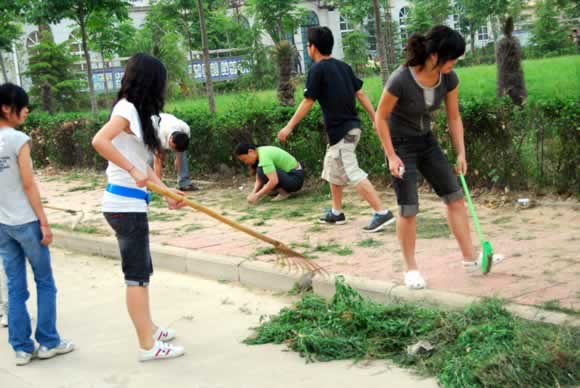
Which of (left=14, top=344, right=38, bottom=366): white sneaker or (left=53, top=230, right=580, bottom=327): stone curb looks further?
(left=14, top=344, right=38, bottom=366): white sneaker

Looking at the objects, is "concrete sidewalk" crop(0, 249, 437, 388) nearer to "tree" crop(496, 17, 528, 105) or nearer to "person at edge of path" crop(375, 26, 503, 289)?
"person at edge of path" crop(375, 26, 503, 289)

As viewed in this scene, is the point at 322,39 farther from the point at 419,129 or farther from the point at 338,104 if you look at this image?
the point at 419,129

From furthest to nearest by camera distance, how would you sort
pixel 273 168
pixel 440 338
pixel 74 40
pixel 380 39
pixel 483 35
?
pixel 483 35 < pixel 74 40 < pixel 380 39 < pixel 273 168 < pixel 440 338

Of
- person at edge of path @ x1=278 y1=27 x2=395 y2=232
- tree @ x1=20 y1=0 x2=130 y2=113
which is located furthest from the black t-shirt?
tree @ x1=20 y1=0 x2=130 y2=113

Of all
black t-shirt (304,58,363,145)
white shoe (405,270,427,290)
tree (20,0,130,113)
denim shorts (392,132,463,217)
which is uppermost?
tree (20,0,130,113)

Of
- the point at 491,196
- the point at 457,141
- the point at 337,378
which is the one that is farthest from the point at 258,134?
the point at 337,378

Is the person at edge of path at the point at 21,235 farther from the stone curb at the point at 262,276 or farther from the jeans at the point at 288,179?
the jeans at the point at 288,179

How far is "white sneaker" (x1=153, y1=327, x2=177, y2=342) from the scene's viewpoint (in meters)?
5.27

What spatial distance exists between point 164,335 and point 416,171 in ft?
6.54

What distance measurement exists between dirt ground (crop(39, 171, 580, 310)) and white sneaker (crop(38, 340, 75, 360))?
200 cm

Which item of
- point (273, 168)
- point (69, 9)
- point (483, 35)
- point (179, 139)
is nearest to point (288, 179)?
point (273, 168)

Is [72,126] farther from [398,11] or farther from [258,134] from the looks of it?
[398,11]

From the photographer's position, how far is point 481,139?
8406 mm

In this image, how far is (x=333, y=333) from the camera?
4.93m
